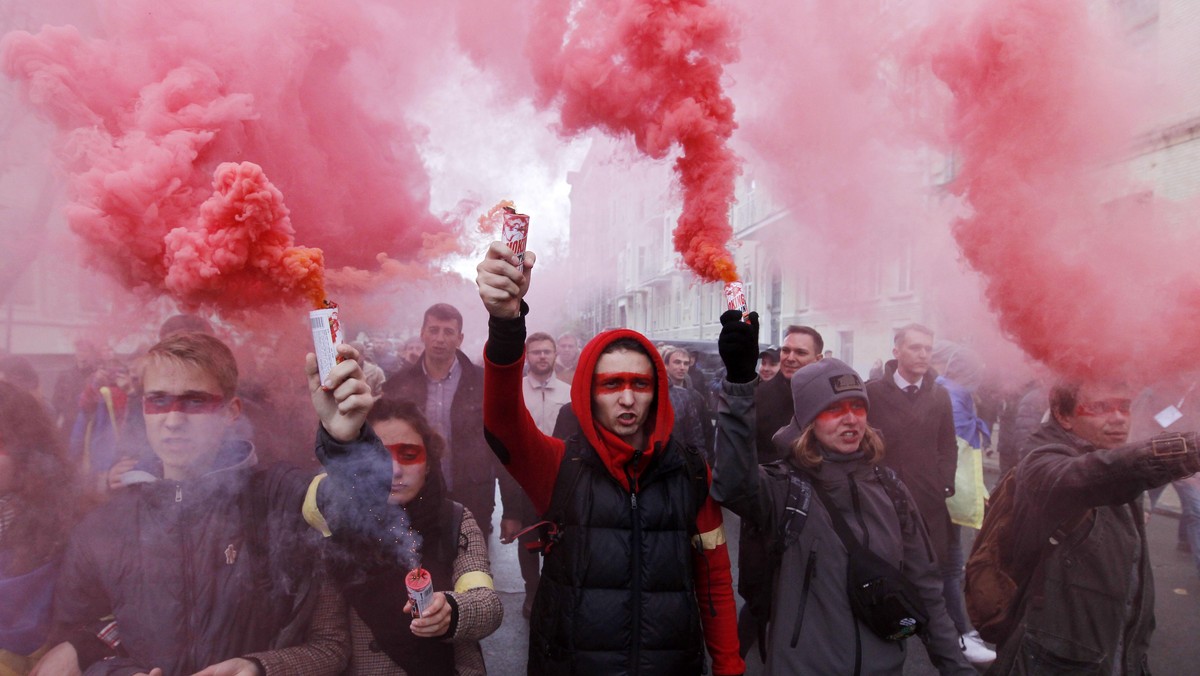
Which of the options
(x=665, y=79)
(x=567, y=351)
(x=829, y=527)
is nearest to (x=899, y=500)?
(x=829, y=527)

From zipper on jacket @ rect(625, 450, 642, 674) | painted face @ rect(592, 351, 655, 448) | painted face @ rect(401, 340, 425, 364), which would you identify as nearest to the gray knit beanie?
painted face @ rect(592, 351, 655, 448)

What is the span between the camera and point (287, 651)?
214cm

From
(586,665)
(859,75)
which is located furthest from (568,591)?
(859,75)

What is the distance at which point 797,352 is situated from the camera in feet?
15.2

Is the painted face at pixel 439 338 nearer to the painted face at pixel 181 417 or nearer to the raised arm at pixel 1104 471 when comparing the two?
the painted face at pixel 181 417

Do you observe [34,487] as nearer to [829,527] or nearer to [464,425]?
[464,425]

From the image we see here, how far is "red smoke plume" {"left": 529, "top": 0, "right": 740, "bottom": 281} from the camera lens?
3574 millimetres

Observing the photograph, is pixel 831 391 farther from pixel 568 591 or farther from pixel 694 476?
pixel 568 591

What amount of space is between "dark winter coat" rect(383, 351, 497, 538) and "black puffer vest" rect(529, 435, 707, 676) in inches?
81.5

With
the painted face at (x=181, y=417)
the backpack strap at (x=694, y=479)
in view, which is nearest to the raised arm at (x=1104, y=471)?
the backpack strap at (x=694, y=479)

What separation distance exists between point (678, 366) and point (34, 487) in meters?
5.82

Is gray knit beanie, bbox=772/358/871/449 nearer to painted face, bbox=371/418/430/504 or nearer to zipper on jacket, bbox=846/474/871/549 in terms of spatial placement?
zipper on jacket, bbox=846/474/871/549

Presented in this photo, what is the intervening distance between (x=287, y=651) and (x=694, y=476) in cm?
157

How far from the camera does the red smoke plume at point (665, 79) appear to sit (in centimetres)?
357
